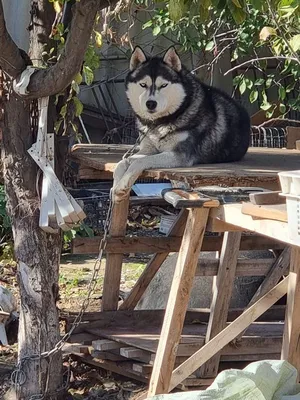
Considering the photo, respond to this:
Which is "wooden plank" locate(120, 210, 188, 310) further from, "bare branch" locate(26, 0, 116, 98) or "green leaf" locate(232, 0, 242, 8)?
"green leaf" locate(232, 0, 242, 8)

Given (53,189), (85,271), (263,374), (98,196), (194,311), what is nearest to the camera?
(263,374)

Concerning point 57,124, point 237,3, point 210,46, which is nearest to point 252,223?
point 237,3

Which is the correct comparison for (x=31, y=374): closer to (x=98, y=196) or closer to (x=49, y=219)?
(x=49, y=219)

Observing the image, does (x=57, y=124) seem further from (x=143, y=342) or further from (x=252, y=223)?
(x=252, y=223)

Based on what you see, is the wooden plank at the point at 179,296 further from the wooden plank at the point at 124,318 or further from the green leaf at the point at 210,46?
the green leaf at the point at 210,46

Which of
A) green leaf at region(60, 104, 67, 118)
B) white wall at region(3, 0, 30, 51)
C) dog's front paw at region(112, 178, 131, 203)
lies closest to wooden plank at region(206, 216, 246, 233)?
dog's front paw at region(112, 178, 131, 203)

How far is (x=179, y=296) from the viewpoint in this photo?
3645mm

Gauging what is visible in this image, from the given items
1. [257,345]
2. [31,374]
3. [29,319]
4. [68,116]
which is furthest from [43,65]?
[257,345]

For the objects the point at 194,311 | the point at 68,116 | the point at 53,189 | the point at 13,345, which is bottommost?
the point at 13,345

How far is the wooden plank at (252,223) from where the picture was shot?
2.65 m

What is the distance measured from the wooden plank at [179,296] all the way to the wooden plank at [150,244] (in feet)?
5.34

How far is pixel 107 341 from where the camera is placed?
515 centimetres

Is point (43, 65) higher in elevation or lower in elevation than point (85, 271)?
higher

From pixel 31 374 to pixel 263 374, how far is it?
2490mm
